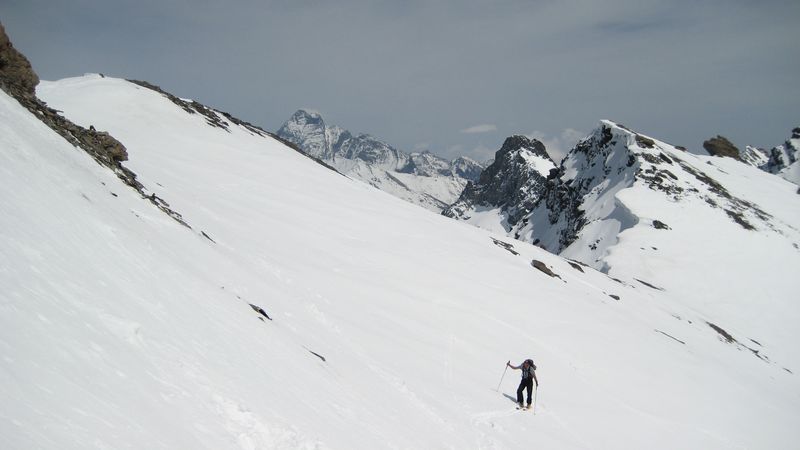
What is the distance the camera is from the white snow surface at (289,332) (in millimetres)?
5320

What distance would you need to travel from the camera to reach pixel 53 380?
4.46m

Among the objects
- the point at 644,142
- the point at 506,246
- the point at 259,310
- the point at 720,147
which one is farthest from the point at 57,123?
the point at 720,147

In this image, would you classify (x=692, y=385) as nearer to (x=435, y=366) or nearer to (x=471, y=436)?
(x=435, y=366)

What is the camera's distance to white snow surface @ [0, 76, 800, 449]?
5320 mm

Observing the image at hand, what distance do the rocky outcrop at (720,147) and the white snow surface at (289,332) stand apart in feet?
332

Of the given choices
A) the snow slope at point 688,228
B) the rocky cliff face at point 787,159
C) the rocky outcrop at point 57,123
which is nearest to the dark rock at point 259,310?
the rocky outcrop at point 57,123

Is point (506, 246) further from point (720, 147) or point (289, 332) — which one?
point (720, 147)

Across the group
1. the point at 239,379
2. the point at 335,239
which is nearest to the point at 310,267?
the point at 335,239

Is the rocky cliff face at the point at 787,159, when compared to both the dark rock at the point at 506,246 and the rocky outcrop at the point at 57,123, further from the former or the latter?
the rocky outcrop at the point at 57,123

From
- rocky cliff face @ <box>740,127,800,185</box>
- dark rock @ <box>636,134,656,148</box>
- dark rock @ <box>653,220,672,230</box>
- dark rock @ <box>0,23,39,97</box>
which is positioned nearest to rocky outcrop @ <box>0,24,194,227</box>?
dark rock @ <box>0,23,39,97</box>

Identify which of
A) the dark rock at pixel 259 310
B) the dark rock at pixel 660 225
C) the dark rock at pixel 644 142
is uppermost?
the dark rock at pixel 644 142

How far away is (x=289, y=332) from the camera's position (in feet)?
37.9

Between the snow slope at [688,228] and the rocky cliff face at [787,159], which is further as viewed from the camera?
the rocky cliff face at [787,159]

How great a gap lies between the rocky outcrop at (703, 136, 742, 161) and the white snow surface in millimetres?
101225
